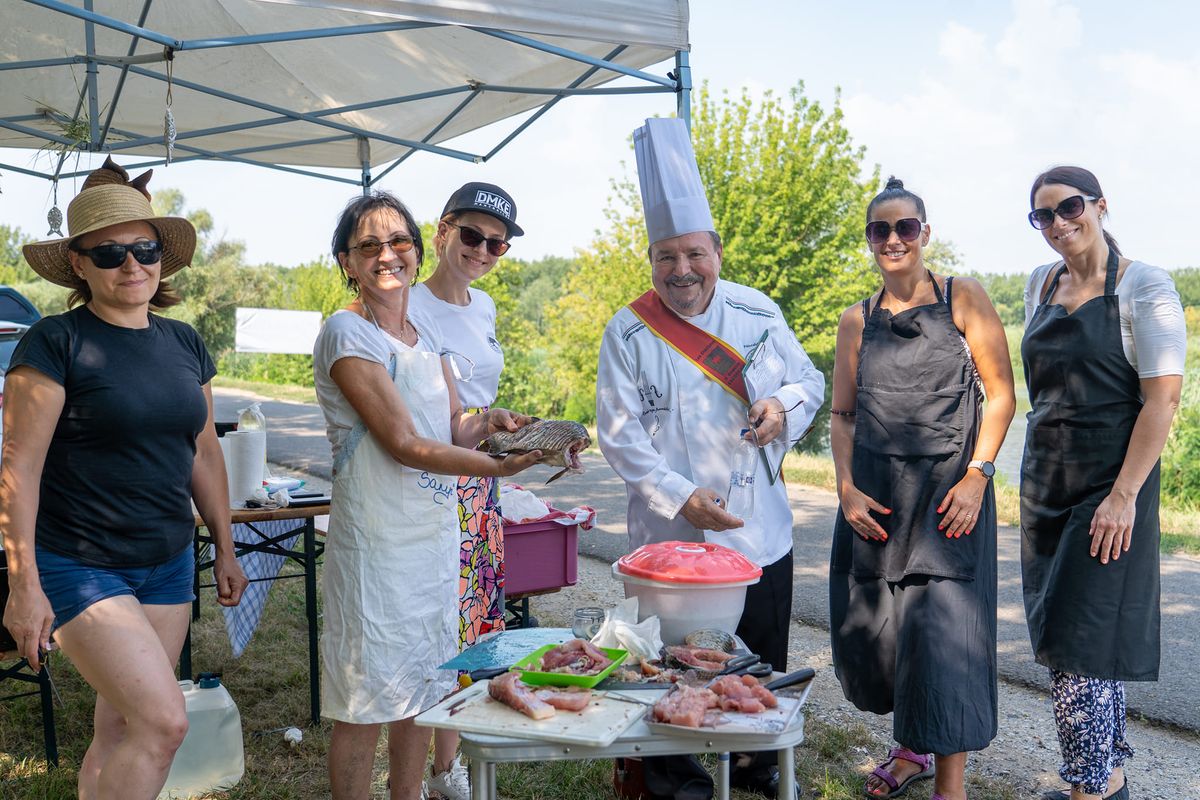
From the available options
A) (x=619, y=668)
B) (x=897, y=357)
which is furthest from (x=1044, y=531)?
(x=619, y=668)

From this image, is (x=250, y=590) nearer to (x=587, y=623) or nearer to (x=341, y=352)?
(x=341, y=352)

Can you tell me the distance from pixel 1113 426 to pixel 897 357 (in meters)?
0.69

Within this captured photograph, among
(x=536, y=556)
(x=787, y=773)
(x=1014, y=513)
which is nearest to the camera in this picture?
(x=787, y=773)

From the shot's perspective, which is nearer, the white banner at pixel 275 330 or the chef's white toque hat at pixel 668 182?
the chef's white toque hat at pixel 668 182

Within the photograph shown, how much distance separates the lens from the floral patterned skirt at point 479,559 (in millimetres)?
3312

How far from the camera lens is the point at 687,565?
2369 millimetres

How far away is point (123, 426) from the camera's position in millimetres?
2398

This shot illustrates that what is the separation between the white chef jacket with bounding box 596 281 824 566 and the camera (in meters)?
3.11

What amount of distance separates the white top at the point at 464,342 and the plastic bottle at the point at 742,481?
0.92 metres

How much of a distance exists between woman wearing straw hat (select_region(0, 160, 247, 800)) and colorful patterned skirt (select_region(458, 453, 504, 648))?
3.17ft

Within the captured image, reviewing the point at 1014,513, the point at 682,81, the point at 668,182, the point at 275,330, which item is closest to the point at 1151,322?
the point at 668,182

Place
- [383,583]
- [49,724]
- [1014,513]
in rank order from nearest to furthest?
[383,583] < [49,724] < [1014,513]

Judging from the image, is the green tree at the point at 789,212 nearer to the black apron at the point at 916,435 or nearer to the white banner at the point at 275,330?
the white banner at the point at 275,330

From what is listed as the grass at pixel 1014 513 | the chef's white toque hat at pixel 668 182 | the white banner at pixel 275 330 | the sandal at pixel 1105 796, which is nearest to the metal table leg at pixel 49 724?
the chef's white toque hat at pixel 668 182
